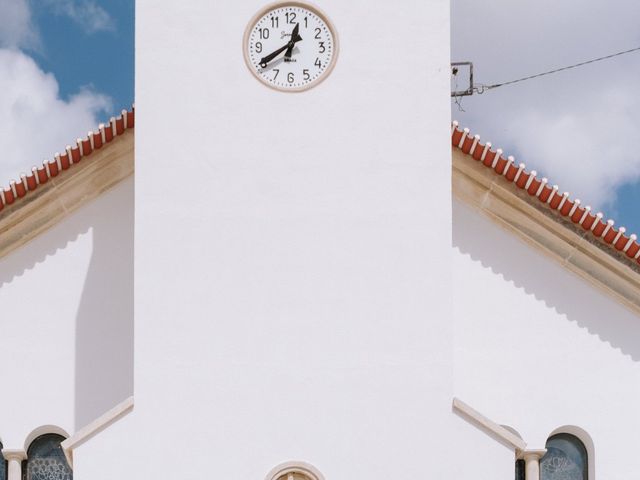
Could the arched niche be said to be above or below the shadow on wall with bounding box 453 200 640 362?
below

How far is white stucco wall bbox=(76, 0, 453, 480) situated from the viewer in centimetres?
1262

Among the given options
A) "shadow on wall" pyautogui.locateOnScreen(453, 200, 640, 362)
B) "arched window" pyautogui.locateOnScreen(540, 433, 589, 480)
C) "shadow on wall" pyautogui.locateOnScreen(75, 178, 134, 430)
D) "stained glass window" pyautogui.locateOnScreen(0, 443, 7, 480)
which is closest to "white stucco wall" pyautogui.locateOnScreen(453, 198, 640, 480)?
"shadow on wall" pyautogui.locateOnScreen(453, 200, 640, 362)

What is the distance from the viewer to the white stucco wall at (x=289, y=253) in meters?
12.6

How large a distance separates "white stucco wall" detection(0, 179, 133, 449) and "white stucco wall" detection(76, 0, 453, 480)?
1.70m

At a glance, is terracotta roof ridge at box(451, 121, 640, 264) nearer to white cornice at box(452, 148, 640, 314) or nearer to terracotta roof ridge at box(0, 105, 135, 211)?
white cornice at box(452, 148, 640, 314)

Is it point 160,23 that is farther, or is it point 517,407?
point 517,407

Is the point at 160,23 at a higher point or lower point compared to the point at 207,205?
higher

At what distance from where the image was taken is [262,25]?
520 inches

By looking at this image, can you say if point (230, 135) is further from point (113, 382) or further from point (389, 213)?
point (113, 382)

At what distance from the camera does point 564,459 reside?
14.3 metres

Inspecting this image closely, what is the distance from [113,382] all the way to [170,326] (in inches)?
72.3

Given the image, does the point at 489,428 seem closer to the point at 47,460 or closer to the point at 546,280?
the point at 546,280

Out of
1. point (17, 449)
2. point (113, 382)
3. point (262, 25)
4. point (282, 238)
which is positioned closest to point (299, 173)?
point (282, 238)

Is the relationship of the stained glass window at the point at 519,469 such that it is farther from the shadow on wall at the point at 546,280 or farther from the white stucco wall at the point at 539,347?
the shadow on wall at the point at 546,280
